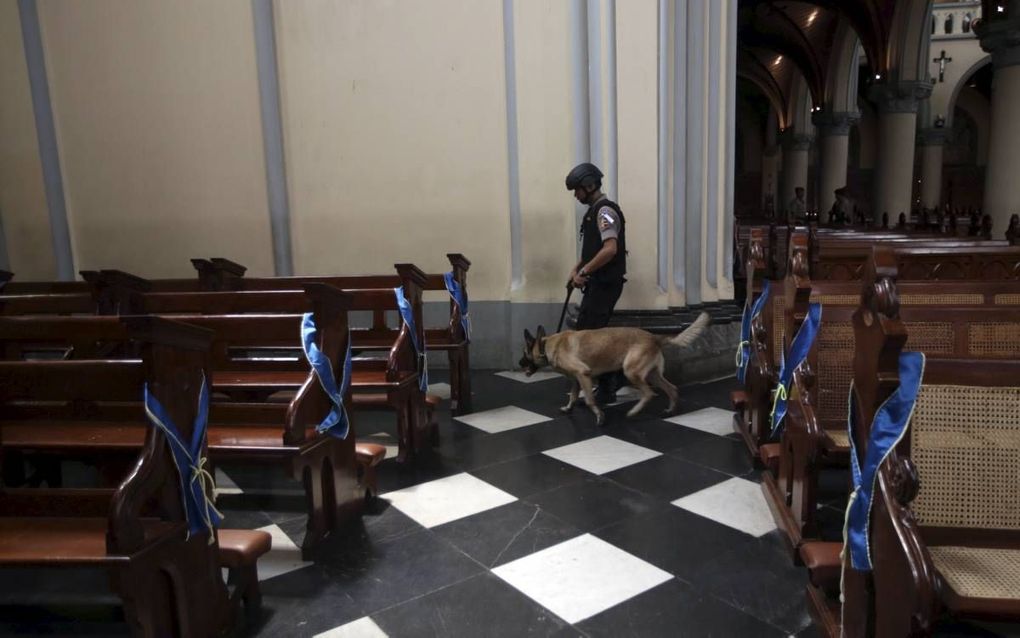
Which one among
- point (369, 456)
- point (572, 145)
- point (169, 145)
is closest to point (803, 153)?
point (572, 145)

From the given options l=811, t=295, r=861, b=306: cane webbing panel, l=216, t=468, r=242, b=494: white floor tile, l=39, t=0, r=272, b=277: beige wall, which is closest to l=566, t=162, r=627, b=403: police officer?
l=811, t=295, r=861, b=306: cane webbing panel

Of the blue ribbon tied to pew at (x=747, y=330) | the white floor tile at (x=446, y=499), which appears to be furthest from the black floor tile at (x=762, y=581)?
the blue ribbon tied to pew at (x=747, y=330)

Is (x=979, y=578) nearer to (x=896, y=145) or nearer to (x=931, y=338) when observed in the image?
(x=931, y=338)

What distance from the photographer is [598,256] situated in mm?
4633

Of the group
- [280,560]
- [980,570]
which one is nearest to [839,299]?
[980,570]

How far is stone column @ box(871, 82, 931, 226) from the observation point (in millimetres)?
14000

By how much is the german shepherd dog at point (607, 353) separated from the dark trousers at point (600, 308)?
1.50 feet

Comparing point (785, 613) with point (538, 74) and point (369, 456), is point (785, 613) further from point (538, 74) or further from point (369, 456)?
point (538, 74)

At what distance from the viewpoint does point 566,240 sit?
595 centimetres

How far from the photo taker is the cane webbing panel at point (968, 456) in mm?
1792

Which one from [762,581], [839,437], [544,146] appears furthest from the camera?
[544,146]

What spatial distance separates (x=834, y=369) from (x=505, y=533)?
1.62 metres

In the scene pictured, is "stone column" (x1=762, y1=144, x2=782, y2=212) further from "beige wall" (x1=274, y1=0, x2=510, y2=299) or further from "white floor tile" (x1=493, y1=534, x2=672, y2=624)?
"white floor tile" (x1=493, y1=534, x2=672, y2=624)

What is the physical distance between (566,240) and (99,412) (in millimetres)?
4080
